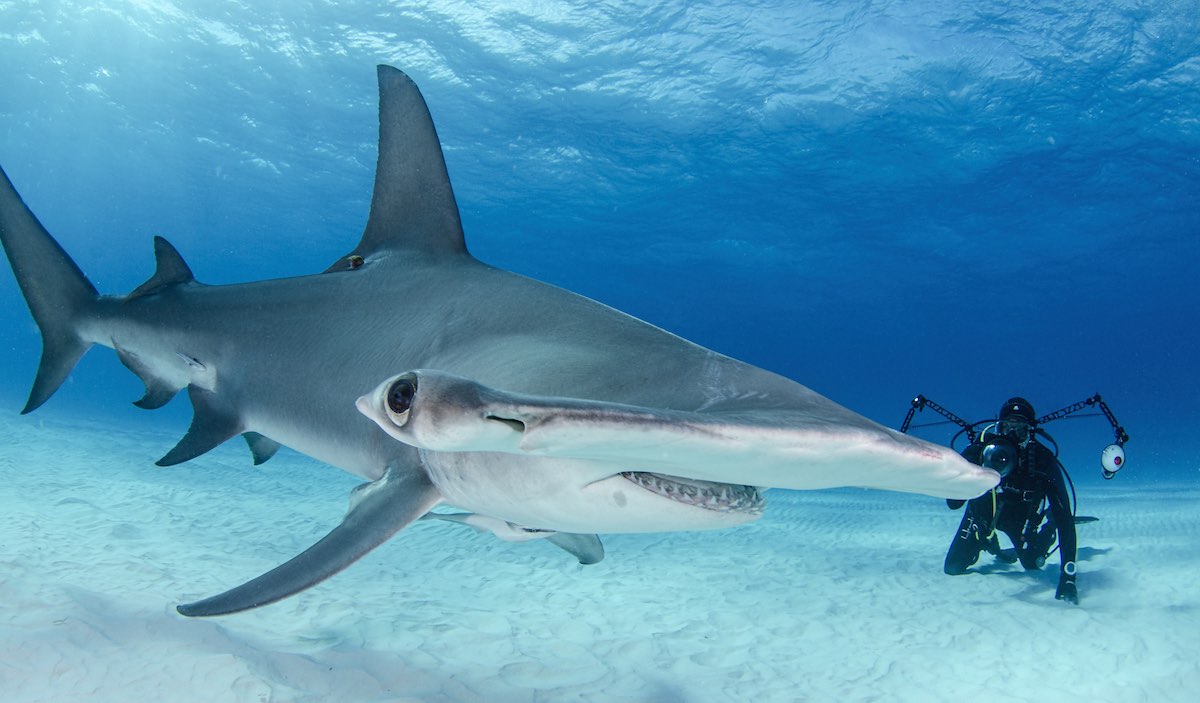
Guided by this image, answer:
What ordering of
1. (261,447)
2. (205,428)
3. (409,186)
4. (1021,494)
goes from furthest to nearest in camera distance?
(1021,494) < (261,447) < (205,428) < (409,186)

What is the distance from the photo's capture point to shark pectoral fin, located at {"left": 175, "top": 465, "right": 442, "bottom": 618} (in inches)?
89.0

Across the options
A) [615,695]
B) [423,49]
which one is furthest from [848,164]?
[615,695]

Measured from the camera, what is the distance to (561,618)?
5.90 meters

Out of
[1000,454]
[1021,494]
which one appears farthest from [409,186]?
[1021,494]

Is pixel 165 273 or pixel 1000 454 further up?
pixel 1000 454

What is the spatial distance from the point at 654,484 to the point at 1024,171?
28.8 m

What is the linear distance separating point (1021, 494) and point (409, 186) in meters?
7.06

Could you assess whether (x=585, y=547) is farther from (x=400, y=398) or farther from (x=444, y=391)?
(x=444, y=391)

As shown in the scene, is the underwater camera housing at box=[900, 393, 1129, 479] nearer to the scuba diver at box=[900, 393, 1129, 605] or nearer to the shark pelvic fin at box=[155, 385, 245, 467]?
the scuba diver at box=[900, 393, 1129, 605]

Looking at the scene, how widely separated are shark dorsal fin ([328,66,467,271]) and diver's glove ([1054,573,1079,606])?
6.84 metres

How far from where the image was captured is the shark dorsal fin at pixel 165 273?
168 inches

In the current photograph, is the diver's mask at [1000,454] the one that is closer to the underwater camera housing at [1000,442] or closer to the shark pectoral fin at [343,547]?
the underwater camera housing at [1000,442]

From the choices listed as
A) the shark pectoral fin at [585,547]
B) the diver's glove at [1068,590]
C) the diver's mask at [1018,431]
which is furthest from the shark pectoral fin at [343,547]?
the diver's glove at [1068,590]

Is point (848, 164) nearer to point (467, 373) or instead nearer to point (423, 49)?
point (423, 49)
